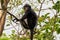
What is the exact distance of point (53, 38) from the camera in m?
2.27

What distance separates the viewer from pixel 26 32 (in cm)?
302

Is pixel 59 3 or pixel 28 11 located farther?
pixel 28 11

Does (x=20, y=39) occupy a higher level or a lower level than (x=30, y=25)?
lower

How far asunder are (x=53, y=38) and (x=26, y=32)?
836 millimetres

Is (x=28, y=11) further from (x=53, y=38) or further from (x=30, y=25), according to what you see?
(x=53, y=38)

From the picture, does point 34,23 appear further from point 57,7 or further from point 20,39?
point 57,7

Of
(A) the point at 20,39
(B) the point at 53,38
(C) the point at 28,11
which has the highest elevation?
(C) the point at 28,11

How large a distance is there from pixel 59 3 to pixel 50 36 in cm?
95

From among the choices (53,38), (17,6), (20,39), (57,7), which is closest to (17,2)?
(17,6)

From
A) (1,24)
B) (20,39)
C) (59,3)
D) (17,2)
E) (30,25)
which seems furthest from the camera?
(17,2)

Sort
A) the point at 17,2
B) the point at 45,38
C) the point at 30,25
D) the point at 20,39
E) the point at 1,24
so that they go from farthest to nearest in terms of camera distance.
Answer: the point at 17,2 < the point at 20,39 < the point at 30,25 < the point at 1,24 < the point at 45,38

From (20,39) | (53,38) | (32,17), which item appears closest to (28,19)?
(32,17)

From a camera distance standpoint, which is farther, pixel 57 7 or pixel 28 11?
pixel 28 11

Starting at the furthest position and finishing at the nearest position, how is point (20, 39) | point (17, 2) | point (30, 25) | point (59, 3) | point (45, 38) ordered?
point (17, 2), point (20, 39), point (30, 25), point (45, 38), point (59, 3)
